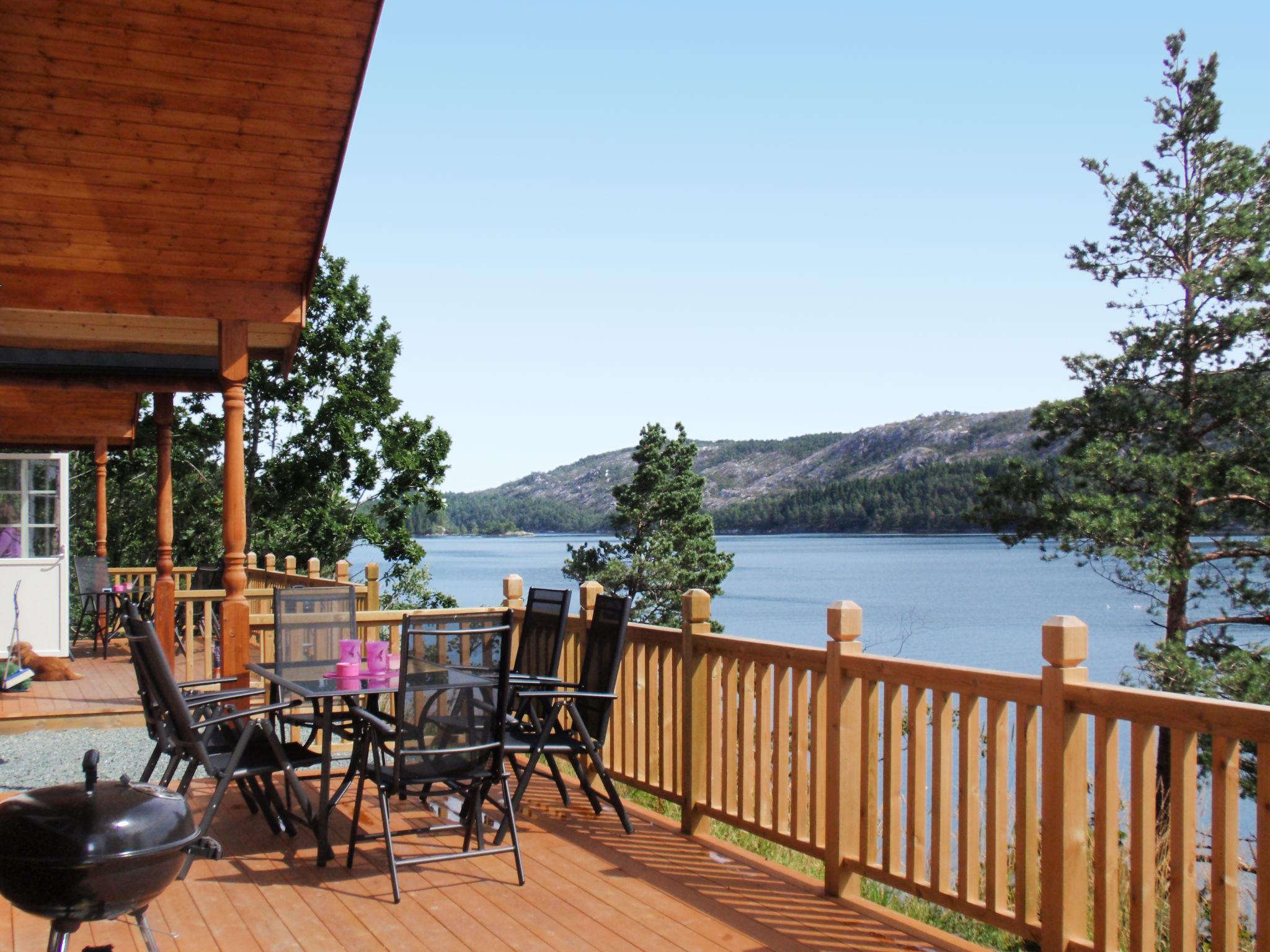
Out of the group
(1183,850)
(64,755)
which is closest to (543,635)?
(1183,850)

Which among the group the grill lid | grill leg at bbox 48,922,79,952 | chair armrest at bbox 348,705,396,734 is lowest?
grill leg at bbox 48,922,79,952

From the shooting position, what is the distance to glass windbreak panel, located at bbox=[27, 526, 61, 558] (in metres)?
10.8

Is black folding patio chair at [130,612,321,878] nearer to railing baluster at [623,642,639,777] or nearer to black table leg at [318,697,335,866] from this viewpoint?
black table leg at [318,697,335,866]

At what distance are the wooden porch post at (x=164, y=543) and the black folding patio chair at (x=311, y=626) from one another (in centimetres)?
315

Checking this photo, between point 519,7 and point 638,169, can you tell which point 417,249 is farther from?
point 519,7

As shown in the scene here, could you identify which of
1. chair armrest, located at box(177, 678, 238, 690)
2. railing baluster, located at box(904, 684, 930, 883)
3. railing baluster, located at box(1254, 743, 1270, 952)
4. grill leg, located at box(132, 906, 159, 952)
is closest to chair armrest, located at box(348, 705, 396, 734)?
chair armrest, located at box(177, 678, 238, 690)

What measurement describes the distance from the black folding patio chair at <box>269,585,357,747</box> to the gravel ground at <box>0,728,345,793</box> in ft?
3.78

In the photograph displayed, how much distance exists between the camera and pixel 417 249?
21.2 meters

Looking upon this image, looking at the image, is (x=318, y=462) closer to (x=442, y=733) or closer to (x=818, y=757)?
(x=442, y=733)

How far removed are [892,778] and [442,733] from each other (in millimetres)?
1640

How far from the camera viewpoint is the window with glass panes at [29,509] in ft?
35.1

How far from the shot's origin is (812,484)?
59.6 meters

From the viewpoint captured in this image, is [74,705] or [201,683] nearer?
[201,683]

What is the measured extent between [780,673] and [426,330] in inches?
902
